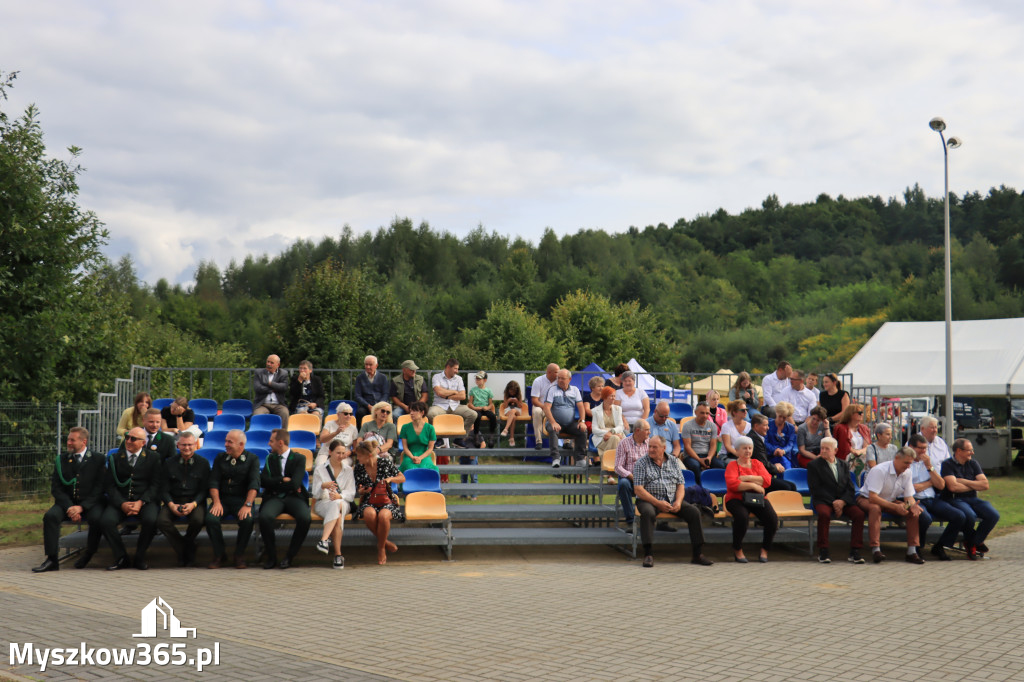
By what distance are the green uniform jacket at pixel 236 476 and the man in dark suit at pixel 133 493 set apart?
0.66 meters

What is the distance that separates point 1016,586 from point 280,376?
400 inches

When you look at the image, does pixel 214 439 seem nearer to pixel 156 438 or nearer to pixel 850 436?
pixel 156 438

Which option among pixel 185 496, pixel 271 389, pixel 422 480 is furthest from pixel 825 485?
pixel 271 389

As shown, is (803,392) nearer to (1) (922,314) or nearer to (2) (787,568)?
(2) (787,568)

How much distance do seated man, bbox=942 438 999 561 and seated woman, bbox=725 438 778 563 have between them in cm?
227

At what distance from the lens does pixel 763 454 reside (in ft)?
38.8

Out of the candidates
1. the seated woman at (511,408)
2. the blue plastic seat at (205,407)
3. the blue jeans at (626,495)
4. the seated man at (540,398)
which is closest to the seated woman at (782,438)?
the blue jeans at (626,495)

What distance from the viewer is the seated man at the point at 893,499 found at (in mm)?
10727

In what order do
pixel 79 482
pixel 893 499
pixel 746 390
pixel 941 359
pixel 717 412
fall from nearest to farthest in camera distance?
pixel 79 482, pixel 893 499, pixel 717 412, pixel 746 390, pixel 941 359

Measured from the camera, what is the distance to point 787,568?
10.2m

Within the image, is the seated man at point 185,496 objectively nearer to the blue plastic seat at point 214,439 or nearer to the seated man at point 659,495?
the blue plastic seat at point 214,439

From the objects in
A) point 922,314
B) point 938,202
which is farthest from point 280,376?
point 938,202

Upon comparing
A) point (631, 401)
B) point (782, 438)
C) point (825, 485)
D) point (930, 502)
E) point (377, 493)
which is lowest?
point (930, 502)

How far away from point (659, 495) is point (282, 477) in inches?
173
